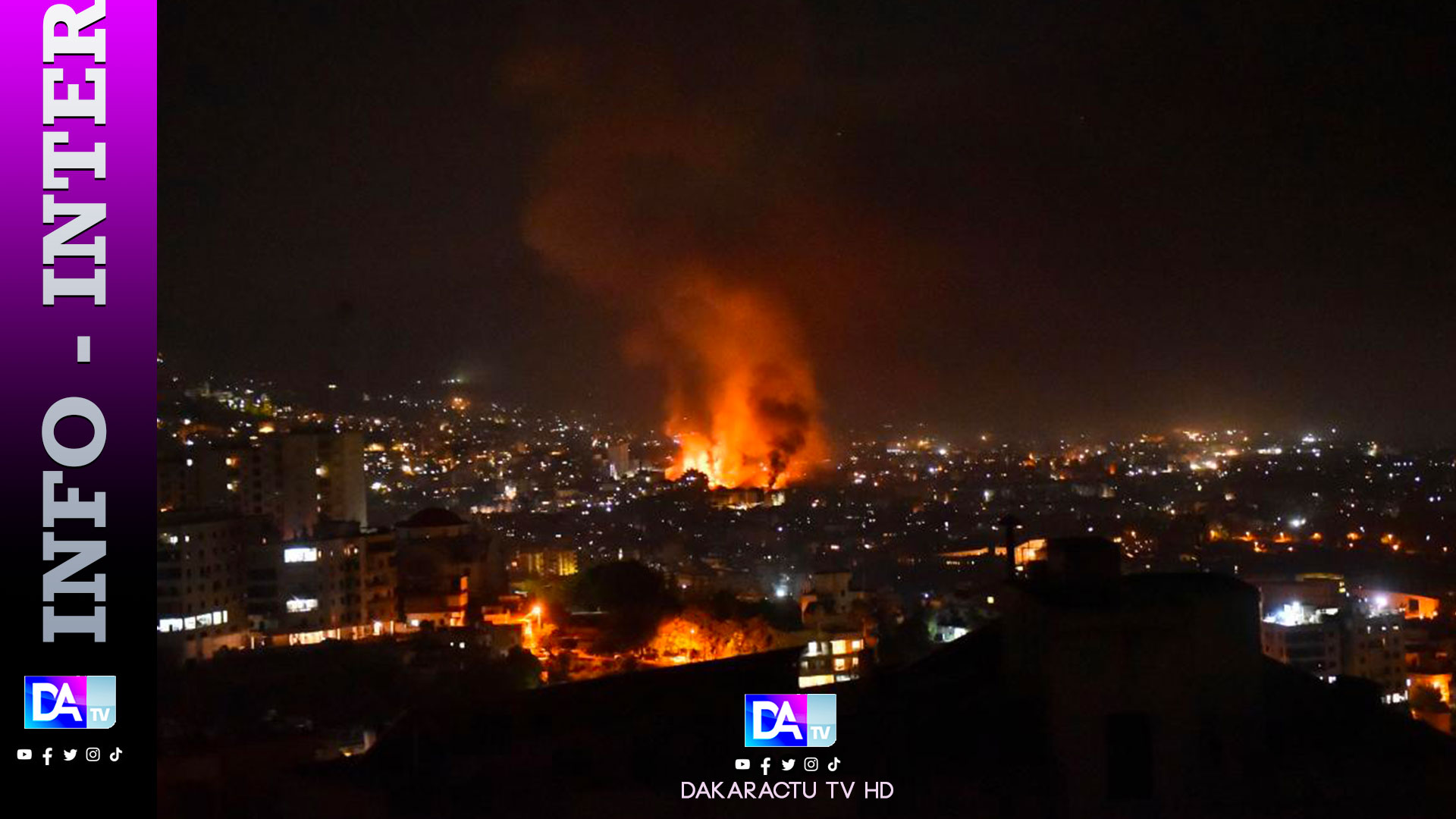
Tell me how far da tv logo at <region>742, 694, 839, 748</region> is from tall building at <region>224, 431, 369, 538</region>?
19911 millimetres

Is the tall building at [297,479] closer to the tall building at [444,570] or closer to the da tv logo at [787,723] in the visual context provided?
the tall building at [444,570]

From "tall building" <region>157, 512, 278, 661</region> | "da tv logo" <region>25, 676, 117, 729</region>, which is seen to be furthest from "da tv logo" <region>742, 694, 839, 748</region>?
"tall building" <region>157, 512, 278, 661</region>

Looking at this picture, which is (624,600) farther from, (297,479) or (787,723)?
(787,723)

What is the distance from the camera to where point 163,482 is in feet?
71.3

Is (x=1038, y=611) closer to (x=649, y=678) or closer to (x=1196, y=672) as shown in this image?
(x=1196, y=672)

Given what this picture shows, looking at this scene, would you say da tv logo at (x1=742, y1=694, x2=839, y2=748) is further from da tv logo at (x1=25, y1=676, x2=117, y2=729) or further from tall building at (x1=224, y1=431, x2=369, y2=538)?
tall building at (x1=224, y1=431, x2=369, y2=538)

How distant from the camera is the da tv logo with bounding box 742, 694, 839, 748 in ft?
12.1

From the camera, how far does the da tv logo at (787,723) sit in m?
3.69

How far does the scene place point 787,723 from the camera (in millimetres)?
3711

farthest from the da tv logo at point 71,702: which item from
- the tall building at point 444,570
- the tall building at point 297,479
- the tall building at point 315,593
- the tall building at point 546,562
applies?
the tall building at point 546,562

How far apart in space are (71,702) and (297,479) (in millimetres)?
21004

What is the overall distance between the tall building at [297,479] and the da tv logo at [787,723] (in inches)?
784

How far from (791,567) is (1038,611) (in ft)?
79.7

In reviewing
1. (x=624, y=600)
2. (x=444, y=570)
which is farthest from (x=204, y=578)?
(x=624, y=600)
